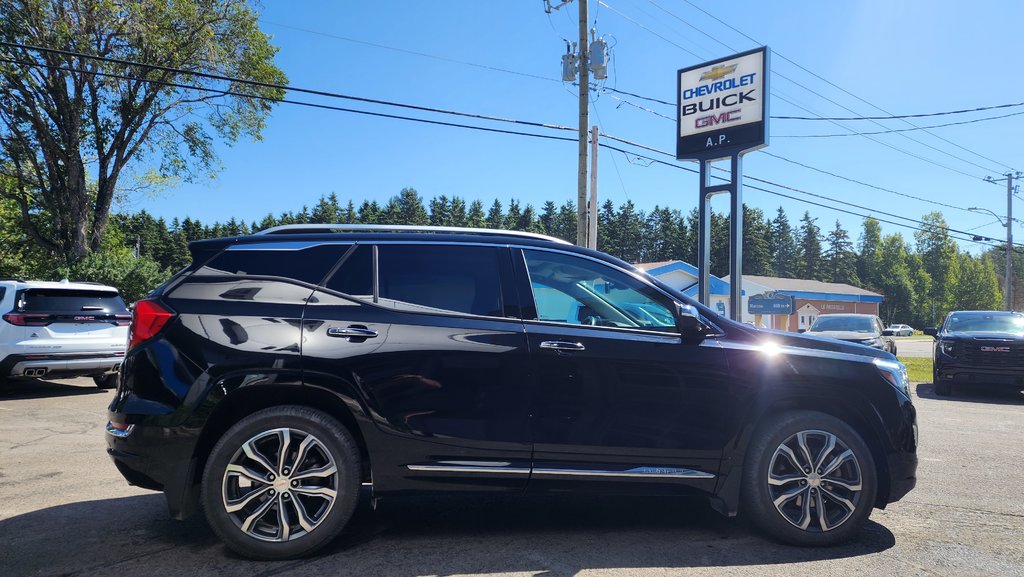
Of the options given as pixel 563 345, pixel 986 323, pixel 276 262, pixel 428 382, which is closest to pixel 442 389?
pixel 428 382

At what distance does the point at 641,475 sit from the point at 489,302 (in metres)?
1.34

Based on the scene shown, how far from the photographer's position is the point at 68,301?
9.53 m

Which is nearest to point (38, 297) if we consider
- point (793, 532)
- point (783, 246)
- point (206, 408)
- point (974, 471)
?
point (206, 408)

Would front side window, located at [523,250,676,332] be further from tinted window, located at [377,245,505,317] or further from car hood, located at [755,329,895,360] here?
car hood, located at [755,329,895,360]

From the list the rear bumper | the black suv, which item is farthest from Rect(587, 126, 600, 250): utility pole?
the black suv

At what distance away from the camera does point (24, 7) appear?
1948cm

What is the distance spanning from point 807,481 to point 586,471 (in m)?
1.37

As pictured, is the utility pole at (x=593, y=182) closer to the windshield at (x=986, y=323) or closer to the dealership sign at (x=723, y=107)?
the dealership sign at (x=723, y=107)

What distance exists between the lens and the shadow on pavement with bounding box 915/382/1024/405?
436 inches

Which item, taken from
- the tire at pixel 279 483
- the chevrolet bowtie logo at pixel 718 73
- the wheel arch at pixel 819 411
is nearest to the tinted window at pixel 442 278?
the tire at pixel 279 483

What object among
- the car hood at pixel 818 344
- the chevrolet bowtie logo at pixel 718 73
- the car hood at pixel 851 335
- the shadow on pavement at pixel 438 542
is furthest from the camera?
the chevrolet bowtie logo at pixel 718 73

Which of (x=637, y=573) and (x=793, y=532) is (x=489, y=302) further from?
(x=793, y=532)

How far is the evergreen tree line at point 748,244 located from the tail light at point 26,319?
7105 centimetres

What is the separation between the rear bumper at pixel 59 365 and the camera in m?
8.87
